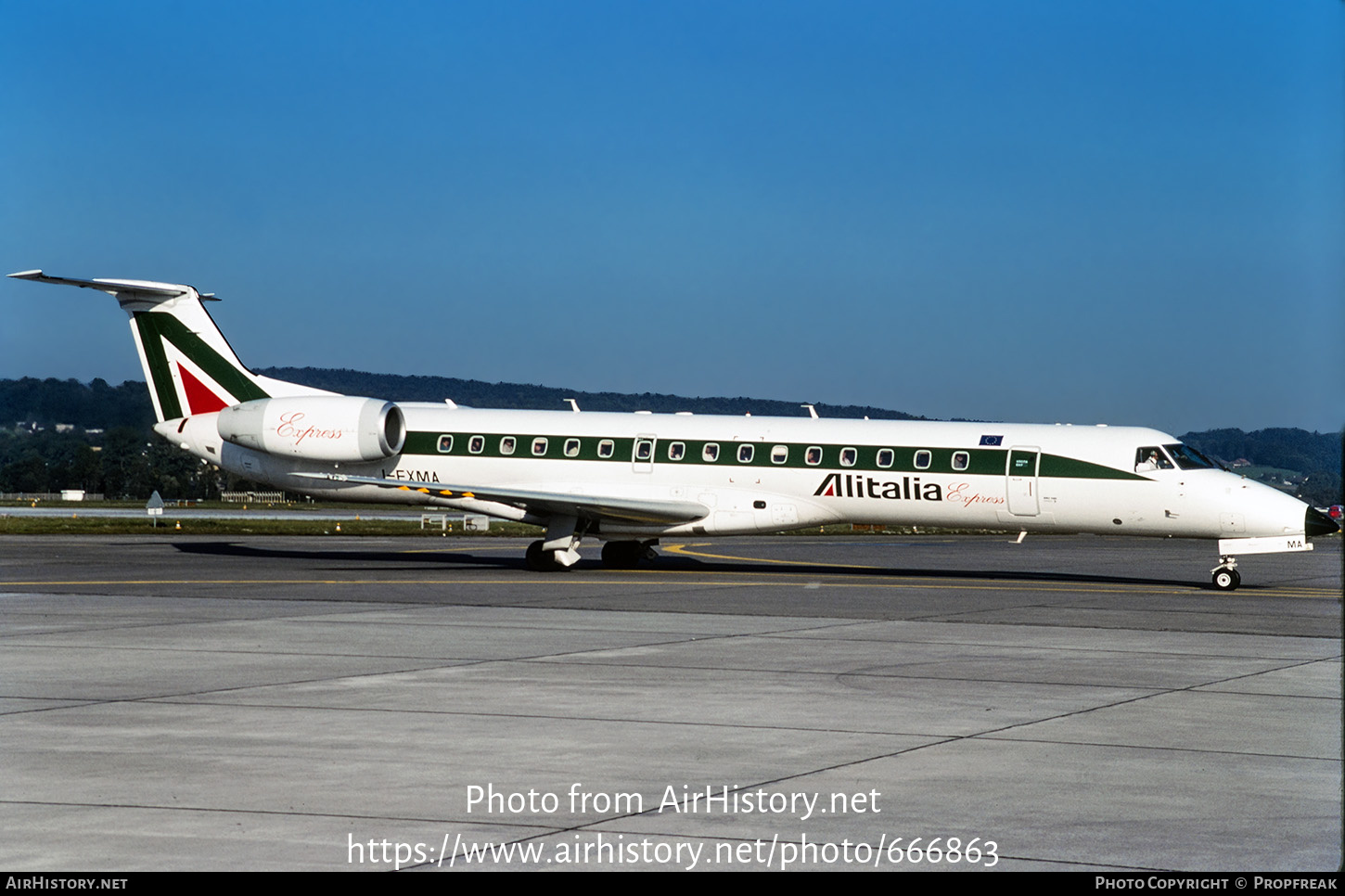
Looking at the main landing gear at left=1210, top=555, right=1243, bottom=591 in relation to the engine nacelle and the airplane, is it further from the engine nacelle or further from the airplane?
the engine nacelle

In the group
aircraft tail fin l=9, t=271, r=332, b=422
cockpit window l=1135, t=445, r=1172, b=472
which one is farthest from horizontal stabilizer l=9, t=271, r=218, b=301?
cockpit window l=1135, t=445, r=1172, b=472

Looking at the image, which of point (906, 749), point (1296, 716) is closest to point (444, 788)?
point (906, 749)

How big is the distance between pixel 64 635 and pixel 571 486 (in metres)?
14.3

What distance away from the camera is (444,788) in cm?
826

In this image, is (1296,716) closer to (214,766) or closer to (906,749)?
(906,749)

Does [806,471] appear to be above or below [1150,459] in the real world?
below

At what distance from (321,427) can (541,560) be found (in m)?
5.62

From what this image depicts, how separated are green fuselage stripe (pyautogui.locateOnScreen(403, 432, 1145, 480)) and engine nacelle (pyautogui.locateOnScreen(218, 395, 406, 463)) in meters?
0.79

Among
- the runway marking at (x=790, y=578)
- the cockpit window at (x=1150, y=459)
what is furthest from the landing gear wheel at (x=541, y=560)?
the cockpit window at (x=1150, y=459)

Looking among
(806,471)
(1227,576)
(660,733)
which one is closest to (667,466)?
(806,471)

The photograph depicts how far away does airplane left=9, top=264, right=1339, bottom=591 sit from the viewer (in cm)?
2564

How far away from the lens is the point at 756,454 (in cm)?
2844

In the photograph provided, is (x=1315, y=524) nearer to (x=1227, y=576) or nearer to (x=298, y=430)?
(x=1227, y=576)

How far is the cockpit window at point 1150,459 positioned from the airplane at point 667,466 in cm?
4
